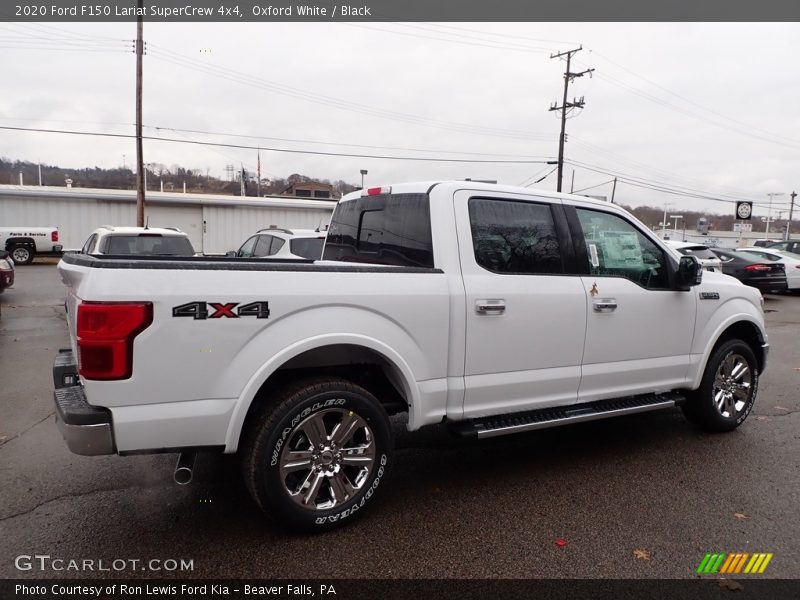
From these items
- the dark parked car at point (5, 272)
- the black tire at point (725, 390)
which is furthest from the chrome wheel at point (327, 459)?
the dark parked car at point (5, 272)

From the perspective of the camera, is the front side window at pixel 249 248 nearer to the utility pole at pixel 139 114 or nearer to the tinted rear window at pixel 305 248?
the tinted rear window at pixel 305 248

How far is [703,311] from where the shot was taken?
15.7 ft

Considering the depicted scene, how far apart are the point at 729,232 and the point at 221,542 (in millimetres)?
110741

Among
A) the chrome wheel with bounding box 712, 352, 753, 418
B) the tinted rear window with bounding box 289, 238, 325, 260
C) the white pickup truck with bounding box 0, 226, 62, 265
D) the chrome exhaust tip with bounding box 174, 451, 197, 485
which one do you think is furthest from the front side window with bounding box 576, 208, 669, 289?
the white pickup truck with bounding box 0, 226, 62, 265

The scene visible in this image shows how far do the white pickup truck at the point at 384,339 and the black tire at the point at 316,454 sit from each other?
0.01 meters

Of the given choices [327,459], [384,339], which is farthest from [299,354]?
[327,459]

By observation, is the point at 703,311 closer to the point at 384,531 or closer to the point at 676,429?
the point at 676,429

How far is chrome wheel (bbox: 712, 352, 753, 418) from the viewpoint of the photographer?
5012 millimetres

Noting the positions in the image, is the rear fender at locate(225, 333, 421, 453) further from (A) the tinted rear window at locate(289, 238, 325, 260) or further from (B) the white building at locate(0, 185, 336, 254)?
(B) the white building at locate(0, 185, 336, 254)

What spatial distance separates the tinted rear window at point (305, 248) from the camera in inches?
393

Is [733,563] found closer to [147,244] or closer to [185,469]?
[185,469]

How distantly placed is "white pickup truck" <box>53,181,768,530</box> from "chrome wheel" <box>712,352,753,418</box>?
0.03 meters

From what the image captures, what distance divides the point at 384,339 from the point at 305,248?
7038 millimetres

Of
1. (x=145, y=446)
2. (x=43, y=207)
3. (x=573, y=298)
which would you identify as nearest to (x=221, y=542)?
(x=145, y=446)
